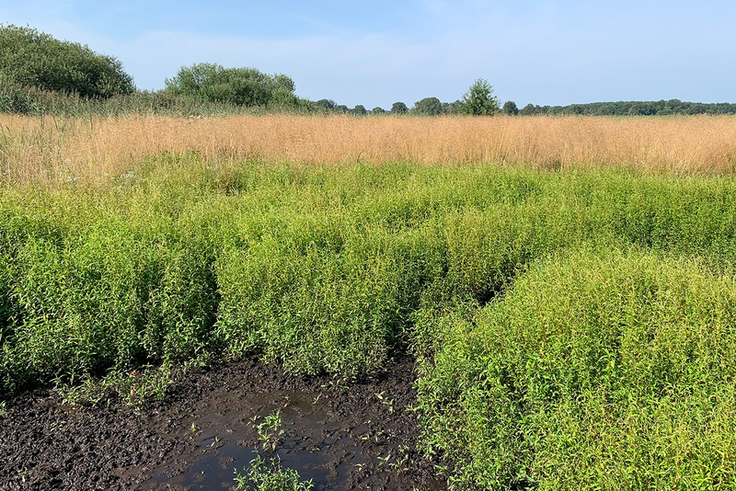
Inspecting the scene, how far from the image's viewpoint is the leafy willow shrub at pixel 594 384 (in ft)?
7.88

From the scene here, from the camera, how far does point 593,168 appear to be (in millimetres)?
9508

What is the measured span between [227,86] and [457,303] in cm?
2631

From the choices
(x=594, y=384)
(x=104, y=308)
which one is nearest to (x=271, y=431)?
(x=104, y=308)

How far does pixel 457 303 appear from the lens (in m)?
4.57

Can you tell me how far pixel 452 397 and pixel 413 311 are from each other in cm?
116

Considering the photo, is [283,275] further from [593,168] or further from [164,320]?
[593,168]

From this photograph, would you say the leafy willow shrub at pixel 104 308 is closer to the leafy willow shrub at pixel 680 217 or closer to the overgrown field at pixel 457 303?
the overgrown field at pixel 457 303

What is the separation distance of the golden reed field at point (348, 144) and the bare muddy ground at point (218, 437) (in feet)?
17.5

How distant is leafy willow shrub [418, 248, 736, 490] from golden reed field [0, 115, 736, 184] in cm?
623

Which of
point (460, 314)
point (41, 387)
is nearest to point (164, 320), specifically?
point (41, 387)

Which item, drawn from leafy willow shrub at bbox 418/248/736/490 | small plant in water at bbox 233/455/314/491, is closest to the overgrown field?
leafy willow shrub at bbox 418/248/736/490

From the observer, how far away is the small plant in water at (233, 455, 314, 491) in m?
2.95

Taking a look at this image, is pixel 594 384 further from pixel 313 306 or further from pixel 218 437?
pixel 218 437

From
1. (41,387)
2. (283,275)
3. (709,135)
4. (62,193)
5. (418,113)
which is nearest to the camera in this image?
(41,387)
